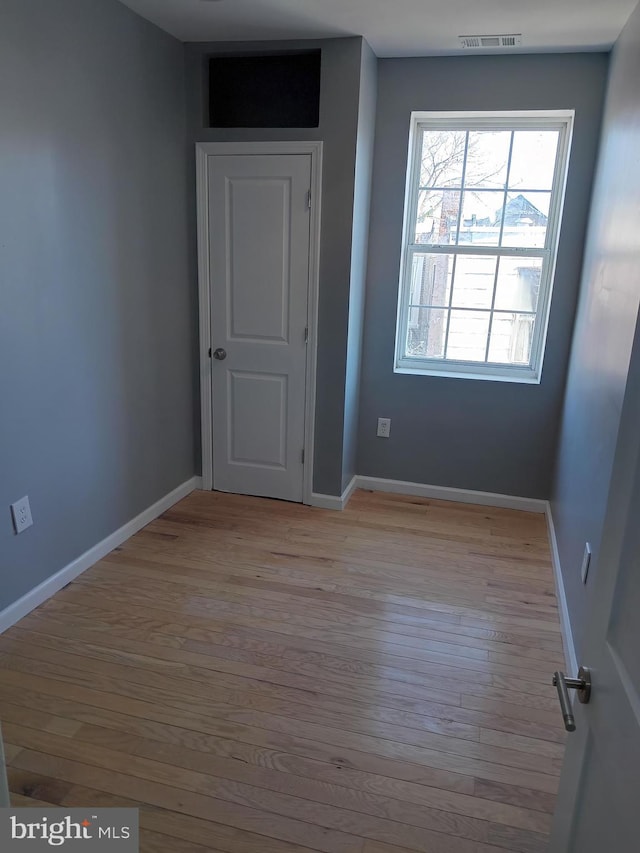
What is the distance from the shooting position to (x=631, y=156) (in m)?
2.24

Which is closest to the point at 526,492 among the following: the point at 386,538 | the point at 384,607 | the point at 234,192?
the point at 386,538

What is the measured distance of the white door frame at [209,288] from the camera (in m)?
3.23

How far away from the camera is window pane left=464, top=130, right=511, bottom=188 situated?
343cm

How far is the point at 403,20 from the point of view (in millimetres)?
2758

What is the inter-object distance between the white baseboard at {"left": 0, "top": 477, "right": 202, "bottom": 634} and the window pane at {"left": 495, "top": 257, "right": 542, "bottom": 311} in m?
2.28

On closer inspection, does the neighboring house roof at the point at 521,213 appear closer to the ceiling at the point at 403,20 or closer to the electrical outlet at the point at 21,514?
the ceiling at the point at 403,20

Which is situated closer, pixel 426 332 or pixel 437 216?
pixel 437 216

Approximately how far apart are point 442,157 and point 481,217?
16.9 inches

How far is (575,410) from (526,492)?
0.93 m

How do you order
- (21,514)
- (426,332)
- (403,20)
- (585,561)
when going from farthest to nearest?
1. (426,332)
2. (403,20)
3. (21,514)
4. (585,561)

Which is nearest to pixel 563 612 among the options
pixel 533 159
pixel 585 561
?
pixel 585 561

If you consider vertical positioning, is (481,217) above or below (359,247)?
above

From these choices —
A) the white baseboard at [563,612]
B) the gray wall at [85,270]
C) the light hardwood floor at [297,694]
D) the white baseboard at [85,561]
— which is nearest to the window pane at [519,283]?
the white baseboard at [563,612]

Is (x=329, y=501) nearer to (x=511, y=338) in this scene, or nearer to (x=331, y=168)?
(x=511, y=338)
